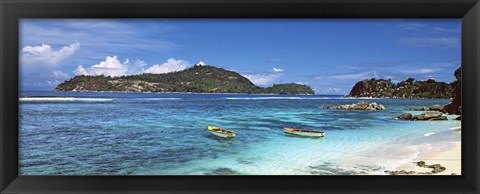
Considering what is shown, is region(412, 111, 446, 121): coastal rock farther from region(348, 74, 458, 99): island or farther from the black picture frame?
the black picture frame

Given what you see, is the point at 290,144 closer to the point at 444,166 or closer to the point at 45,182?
the point at 444,166

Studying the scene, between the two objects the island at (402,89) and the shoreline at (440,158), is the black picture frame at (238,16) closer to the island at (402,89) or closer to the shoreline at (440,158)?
the shoreline at (440,158)

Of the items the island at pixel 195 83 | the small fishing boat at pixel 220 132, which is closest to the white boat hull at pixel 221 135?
the small fishing boat at pixel 220 132

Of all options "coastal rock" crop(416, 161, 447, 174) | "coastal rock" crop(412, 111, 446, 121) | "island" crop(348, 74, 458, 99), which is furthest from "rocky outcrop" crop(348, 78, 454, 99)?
"coastal rock" crop(416, 161, 447, 174)

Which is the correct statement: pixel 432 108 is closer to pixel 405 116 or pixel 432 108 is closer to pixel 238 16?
pixel 405 116

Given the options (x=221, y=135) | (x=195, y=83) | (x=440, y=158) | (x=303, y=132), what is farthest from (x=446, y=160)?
(x=195, y=83)

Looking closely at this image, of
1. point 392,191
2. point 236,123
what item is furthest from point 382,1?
point 236,123
